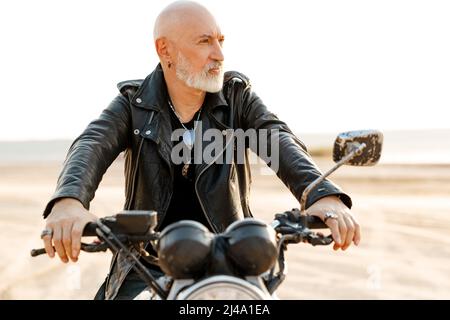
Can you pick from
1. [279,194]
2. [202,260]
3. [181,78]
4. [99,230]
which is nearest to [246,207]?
[181,78]

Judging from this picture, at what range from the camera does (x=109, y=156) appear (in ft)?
12.2

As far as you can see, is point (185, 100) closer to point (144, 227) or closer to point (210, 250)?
point (144, 227)

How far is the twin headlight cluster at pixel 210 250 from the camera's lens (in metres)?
1.98

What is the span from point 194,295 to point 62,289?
20.3ft

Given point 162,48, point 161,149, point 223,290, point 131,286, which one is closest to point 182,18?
point 162,48

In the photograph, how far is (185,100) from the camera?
163 inches

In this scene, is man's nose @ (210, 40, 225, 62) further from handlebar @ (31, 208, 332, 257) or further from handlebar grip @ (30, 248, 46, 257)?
handlebar grip @ (30, 248, 46, 257)

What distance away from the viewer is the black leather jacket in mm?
3543

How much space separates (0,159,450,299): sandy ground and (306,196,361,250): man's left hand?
14.9ft

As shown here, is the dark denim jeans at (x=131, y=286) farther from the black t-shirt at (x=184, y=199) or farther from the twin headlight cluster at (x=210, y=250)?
the twin headlight cluster at (x=210, y=250)

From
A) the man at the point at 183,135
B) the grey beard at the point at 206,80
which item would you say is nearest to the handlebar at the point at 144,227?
the man at the point at 183,135
